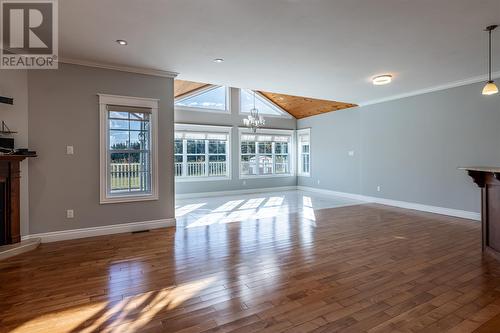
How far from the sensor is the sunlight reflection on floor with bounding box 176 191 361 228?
550 cm

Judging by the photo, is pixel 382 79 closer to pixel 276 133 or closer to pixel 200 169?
pixel 276 133

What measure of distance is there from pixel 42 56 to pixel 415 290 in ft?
18.1

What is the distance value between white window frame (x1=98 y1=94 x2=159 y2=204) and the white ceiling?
59cm

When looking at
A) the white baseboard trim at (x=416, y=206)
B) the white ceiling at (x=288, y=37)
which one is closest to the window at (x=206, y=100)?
the white ceiling at (x=288, y=37)

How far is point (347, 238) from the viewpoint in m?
4.12

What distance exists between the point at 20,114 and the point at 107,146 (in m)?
1.18

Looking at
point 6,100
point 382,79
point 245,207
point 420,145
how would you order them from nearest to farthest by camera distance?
1. point 6,100
2. point 382,79
3. point 420,145
4. point 245,207

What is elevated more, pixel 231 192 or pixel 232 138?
pixel 232 138

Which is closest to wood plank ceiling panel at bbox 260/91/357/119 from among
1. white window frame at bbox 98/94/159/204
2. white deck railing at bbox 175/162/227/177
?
white deck railing at bbox 175/162/227/177

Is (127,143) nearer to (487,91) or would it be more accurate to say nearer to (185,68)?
(185,68)

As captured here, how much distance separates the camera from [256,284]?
2.63 m

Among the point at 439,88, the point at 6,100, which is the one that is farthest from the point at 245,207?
the point at 439,88

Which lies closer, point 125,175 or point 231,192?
point 125,175

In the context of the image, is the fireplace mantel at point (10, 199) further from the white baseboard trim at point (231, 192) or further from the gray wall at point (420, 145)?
the gray wall at point (420, 145)
